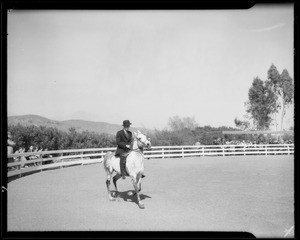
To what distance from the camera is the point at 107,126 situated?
73.9 m

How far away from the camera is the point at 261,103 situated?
3083cm

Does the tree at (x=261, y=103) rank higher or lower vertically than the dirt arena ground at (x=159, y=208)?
higher

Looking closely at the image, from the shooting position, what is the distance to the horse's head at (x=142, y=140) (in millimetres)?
7226

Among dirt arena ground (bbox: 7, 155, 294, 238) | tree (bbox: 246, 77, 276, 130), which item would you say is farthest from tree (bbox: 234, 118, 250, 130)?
dirt arena ground (bbox: 7, 155, 294, 238)

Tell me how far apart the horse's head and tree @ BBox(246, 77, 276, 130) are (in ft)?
74.2

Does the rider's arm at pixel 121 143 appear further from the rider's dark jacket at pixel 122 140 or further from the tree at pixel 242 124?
the tree at pixel 242 124

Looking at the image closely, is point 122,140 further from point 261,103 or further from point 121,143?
point 261,103

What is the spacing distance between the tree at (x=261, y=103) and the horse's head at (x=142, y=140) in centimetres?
2262

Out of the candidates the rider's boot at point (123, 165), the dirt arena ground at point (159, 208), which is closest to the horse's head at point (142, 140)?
the rider's boot at point (123, 165)

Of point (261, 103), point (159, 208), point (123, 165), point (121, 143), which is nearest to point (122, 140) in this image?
point (121, 143)

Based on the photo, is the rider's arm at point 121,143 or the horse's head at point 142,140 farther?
the rider's arm at point 121,143

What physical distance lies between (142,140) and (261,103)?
26045mm
